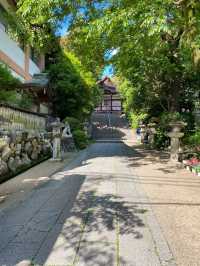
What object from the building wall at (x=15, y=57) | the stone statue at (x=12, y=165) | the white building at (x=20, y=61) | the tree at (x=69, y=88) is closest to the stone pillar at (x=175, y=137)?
the stone statue at (x=12, y=165)

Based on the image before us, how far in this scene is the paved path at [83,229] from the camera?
331 cm

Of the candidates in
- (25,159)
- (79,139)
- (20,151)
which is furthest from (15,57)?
(20,151)

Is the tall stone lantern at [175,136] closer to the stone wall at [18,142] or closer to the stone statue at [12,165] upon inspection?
the stone wall at [18,142]

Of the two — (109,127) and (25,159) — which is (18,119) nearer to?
(25,159)

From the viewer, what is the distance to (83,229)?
4.14 meters

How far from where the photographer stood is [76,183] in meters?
7.23

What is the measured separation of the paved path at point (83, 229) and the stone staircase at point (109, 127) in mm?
23632

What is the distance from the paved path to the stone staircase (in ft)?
77.5

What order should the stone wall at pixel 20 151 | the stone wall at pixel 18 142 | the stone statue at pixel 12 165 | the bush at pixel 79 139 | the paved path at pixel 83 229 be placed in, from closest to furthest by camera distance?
the paved path at pixel 83 229 → the stone wall at pixel 20 151 → the stone wall at pixel 18 142 → the stone statue at pixel 12 165 → the bush at pixel 79 139

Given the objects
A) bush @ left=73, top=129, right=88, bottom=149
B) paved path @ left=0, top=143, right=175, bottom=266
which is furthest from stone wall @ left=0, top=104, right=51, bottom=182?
bush @ left=73, top=129, right=88, bottom=149

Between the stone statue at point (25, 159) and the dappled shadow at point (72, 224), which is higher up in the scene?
the stone statue at point (25, 159)

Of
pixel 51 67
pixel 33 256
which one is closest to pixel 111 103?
pixel 51 67

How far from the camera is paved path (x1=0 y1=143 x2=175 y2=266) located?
3.31 meters

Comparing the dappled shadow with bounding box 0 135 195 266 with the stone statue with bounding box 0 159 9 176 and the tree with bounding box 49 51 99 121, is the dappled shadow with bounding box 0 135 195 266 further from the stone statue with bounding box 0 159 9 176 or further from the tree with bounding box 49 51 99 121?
the tree with bounding box 49 51 99 121
